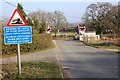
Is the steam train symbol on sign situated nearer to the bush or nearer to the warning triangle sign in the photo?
the warning triangle sign

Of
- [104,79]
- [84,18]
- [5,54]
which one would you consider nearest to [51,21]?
[84,18]

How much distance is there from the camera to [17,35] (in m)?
11.0

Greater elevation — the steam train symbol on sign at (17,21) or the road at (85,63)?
the steam train symbol on sign at (17,21)

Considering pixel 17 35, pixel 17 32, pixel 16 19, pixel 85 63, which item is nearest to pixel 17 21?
pixel 16 19

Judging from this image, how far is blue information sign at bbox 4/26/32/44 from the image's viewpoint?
10969mm

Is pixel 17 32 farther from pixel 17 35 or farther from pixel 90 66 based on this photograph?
pixel 90 66

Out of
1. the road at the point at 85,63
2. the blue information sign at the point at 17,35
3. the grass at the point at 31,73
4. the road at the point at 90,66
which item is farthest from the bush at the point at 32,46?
the blue information sign at the point at 17,35

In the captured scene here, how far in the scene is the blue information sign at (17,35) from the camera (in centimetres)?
1097

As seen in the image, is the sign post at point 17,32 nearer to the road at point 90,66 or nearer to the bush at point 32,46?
the road at point 90,66

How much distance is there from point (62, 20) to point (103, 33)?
20.2m

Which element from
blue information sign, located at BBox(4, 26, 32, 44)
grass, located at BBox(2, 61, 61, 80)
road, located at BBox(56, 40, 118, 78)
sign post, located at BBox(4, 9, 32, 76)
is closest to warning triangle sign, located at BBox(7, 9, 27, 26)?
sign post, located at BBox(4, 9, 32, 76)

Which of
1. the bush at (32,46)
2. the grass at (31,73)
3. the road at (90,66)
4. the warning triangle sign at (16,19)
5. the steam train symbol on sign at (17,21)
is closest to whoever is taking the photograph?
the warning triangle sign at (16,19)

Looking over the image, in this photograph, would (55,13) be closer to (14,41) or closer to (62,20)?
(62,20)

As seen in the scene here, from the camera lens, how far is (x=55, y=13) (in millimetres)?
105625
